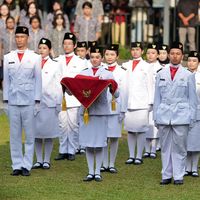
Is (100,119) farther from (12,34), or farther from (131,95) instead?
(12,34)

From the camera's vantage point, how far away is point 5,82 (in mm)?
16547

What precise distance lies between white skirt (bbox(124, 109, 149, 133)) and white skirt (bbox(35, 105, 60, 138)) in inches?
53.8

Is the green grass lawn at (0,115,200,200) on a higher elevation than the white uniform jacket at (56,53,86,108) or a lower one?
lower

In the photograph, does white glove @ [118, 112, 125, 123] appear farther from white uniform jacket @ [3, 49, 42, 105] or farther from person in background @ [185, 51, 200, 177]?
white uniform jacket @ [3, 49, 42, 105]

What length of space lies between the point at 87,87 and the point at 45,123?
1862 millimetres

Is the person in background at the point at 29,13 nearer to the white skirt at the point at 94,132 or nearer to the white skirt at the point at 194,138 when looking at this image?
the white skirt at the point at 194,138

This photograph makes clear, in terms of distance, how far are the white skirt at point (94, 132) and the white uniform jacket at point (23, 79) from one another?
89 centimetres

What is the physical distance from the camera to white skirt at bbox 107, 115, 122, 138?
17203 mm

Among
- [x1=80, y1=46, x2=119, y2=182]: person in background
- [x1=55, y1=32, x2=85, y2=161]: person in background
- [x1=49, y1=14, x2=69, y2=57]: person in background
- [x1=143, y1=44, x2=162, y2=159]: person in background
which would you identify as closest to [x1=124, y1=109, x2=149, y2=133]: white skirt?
[x1=143, y1=44, x2=162, y2=159]: person in background

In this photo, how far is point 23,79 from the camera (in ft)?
54.1

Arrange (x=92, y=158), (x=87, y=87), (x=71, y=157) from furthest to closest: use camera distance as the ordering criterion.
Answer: (x=71, y=157)
(x=92, y=158)
(x=87, y=87)

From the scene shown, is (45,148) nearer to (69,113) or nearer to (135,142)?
(69,113)

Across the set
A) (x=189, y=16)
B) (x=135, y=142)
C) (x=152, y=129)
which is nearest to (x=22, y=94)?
(x=135, y=142)

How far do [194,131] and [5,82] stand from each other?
292cm
